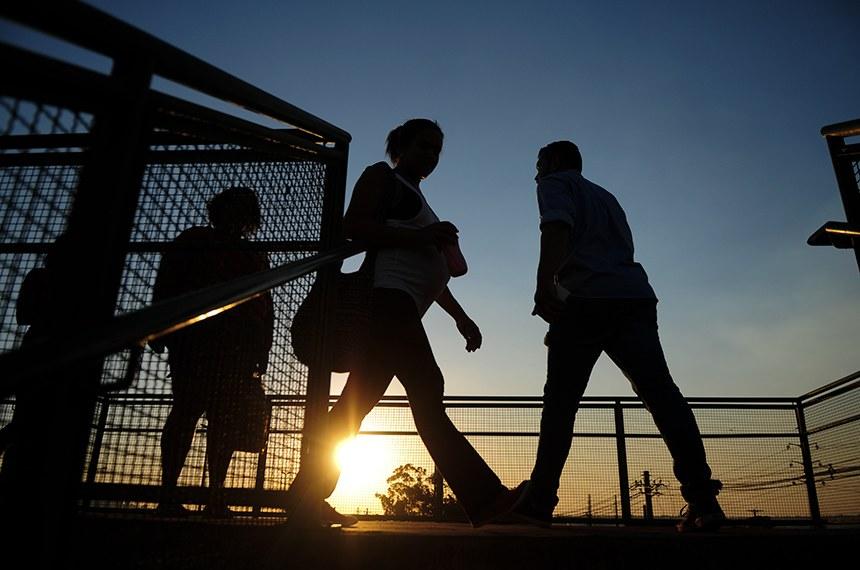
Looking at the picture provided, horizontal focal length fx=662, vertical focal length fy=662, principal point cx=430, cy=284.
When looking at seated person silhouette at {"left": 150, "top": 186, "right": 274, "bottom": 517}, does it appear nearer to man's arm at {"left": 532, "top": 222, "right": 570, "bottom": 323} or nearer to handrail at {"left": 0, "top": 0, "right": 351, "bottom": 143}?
handrail at {"left": 0, "top": 0, "right": 351, "bottom": 143}

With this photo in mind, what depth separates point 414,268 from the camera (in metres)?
3.04

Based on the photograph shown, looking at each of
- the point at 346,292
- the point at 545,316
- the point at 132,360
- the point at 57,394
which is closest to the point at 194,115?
the point at 132,360

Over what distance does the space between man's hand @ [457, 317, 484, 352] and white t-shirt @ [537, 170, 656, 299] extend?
1.75ft

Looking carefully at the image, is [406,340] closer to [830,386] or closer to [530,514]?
[530,514]

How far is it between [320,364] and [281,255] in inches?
18.1

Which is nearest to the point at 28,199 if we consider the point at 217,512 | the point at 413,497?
the point at 217,512

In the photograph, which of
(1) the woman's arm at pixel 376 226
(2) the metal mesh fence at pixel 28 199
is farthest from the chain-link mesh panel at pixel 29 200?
(1) the woman's arm at pixel 376 226

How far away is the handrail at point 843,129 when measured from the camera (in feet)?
9.41

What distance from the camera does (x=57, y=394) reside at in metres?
1.19

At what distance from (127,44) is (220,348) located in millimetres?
1348

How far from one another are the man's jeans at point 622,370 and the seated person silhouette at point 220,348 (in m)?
1.39

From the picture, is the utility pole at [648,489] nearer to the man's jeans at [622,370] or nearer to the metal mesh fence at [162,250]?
the man's jeans at [622,370]

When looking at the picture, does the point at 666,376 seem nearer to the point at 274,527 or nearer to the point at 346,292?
the point at 346,292

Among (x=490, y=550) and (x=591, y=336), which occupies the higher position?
(x=591, y=336)
